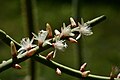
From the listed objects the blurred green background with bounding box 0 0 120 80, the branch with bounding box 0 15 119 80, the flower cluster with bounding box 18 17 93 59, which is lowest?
the blurred green background with bounding box 0 0 120 80

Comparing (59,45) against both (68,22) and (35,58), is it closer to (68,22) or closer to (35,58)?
(35,58)

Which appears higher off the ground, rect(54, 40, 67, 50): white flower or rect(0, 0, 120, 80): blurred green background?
rect(54, 40, 67, 50): white flower

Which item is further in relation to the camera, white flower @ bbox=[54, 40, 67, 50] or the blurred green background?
the blurred green background

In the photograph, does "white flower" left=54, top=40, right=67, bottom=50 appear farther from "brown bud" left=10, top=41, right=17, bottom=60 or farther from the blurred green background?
the blurred green background

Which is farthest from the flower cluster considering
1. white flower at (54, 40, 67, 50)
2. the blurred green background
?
the blurred green background

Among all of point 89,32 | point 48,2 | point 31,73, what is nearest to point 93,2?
point 48,2

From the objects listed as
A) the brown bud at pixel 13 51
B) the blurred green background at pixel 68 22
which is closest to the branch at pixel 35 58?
the brown bud at pixel 13 51

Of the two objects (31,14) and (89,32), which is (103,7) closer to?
(31,14)

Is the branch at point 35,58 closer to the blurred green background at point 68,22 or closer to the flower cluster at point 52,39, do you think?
the flower cluster at point 52,39
